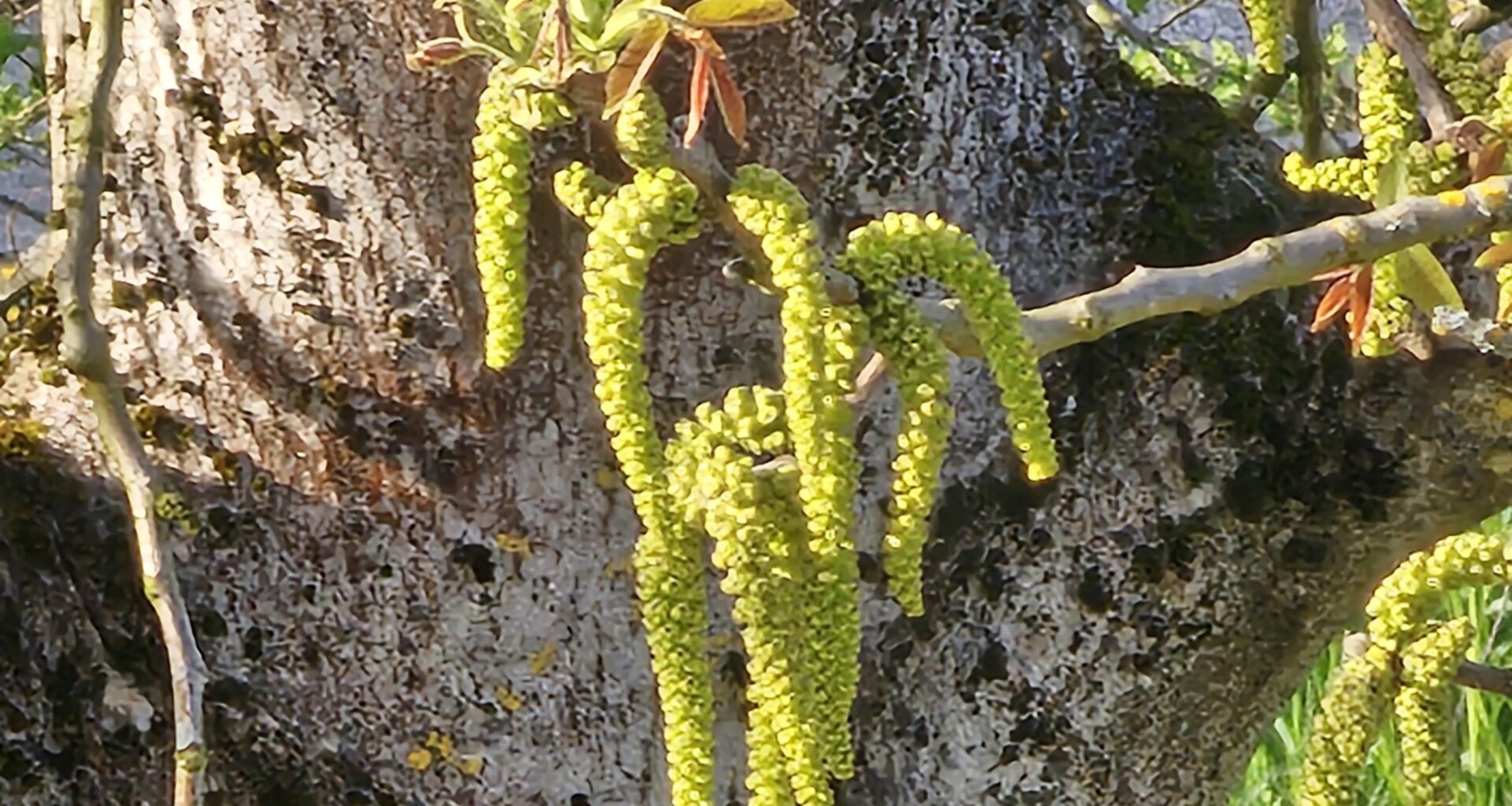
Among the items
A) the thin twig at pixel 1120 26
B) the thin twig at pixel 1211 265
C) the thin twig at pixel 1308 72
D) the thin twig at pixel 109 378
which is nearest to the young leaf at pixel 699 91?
the thin twig at pixel 1211 265

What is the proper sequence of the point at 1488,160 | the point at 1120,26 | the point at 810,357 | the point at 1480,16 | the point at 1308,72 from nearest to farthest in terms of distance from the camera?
the point at 810,357
the point at 1488,160
the point at 1480,16
the point at 1308,72
the point at 1120,26

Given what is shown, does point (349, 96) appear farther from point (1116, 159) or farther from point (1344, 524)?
point (1344, 524)

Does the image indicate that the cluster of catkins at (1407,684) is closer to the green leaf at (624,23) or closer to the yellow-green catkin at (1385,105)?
the yellow-green catkin at (1385,105)

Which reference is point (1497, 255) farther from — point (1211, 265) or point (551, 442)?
point (551, 442)

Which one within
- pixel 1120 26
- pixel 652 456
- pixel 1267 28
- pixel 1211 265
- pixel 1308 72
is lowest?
pixel 652 456

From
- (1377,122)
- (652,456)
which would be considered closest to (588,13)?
(652,456)

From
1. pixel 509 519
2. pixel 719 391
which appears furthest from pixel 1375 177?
pixel 509 519

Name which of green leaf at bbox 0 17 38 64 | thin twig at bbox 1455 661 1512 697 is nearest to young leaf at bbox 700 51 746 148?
thin twig at bbox 1455 661 1512 697
